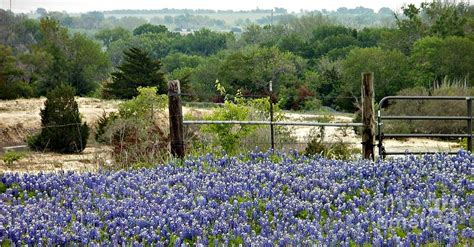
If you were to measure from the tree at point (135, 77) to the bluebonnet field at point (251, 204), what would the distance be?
143ft

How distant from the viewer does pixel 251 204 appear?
8.83m

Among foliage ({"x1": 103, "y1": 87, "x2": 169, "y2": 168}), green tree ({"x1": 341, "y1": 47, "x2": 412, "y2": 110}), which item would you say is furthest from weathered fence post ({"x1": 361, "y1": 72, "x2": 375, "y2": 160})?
green tree ({"x1": 341, "y1": 47, "x2": 412, "y2": 110})

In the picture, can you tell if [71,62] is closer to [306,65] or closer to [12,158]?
[306,65]

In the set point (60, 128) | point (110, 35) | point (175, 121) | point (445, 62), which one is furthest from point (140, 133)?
point (110, 35)

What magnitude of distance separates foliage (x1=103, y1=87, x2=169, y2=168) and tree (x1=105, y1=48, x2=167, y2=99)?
2096 centimetres

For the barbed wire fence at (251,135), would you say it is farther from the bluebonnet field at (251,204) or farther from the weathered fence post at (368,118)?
the bluebonnet field at (251,204)

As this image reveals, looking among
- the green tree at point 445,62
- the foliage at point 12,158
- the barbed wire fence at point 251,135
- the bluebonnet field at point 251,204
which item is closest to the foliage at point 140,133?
the barbed wire fence at point 251,135

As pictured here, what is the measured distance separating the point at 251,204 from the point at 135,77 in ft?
155

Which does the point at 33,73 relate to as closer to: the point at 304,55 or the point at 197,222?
the point at 304,55

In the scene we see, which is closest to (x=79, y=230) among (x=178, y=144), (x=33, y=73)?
(x=178, y=144)

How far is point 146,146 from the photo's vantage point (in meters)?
17.1

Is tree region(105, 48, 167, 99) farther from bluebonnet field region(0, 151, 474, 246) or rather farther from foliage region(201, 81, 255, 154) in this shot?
bluebonnet field region(0, 151, 474, 246)

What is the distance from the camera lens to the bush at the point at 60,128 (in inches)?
1188

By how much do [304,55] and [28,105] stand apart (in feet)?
169
